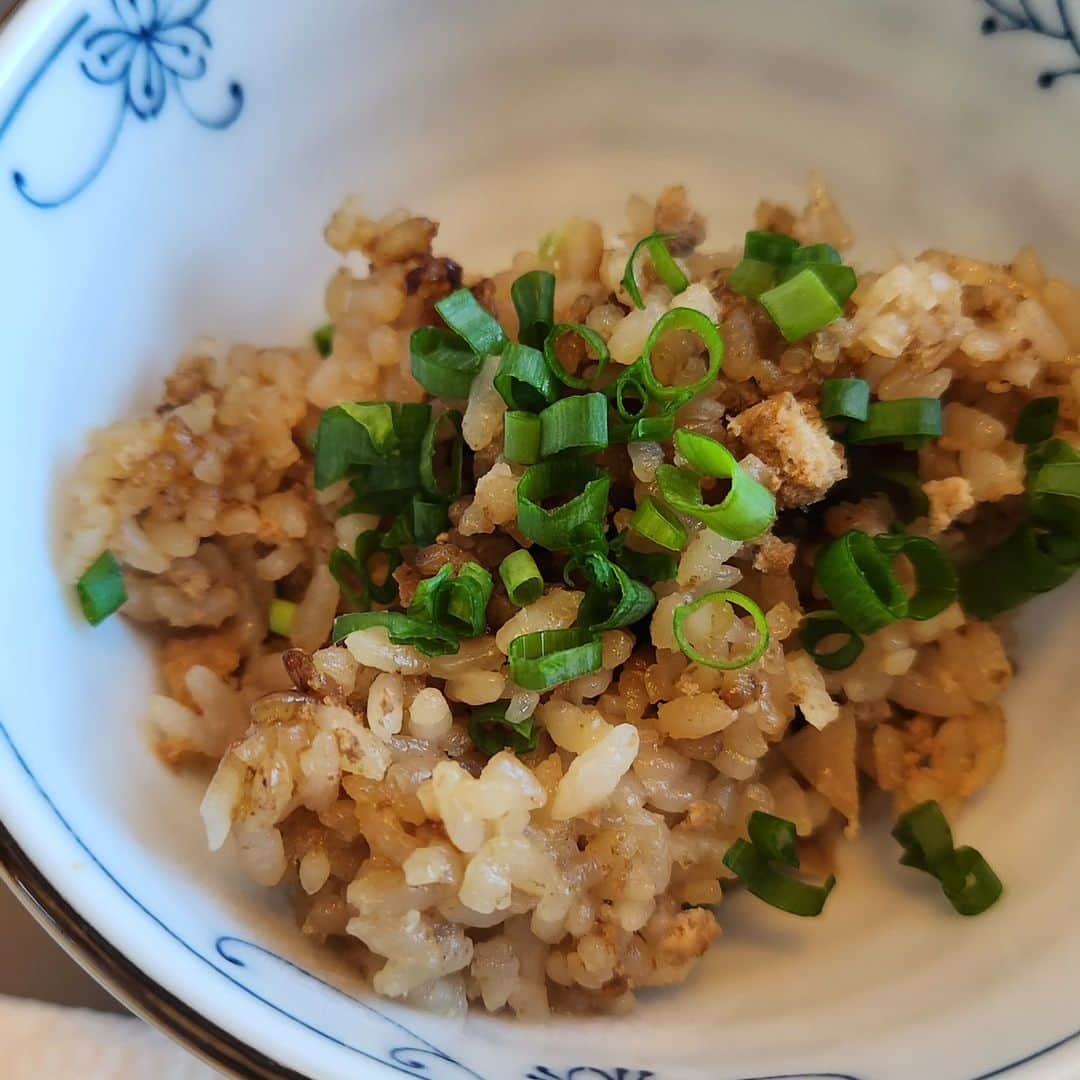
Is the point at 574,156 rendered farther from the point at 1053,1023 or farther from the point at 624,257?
the point at 1053,1023

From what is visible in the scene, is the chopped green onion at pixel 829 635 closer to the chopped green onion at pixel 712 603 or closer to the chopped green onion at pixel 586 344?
the chopped green onion at pixel 712 603

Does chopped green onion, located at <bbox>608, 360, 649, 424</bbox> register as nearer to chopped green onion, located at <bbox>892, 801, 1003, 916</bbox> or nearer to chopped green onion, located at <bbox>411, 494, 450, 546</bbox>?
chopped green onion, located at <bbox>411, 494, 450, 546</bbox>

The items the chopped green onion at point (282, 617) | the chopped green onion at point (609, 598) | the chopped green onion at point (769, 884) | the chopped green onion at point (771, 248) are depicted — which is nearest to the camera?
the chopped green onion at point (609, 598)

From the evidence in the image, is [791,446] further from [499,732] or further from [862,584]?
[499,732]

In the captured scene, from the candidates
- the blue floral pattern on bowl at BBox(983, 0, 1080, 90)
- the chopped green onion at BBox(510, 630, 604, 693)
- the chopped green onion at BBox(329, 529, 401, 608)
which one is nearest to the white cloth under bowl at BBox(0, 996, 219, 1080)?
the chopped green onion at BBox(329, 529, 401, 608)

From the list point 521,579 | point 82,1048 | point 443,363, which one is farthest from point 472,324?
point 82,1048

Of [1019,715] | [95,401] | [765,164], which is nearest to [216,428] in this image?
[95,401]

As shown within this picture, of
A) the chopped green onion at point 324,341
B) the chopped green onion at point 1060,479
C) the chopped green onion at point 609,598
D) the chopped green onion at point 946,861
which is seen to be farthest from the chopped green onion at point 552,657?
the chopped green onion at point 324,341
